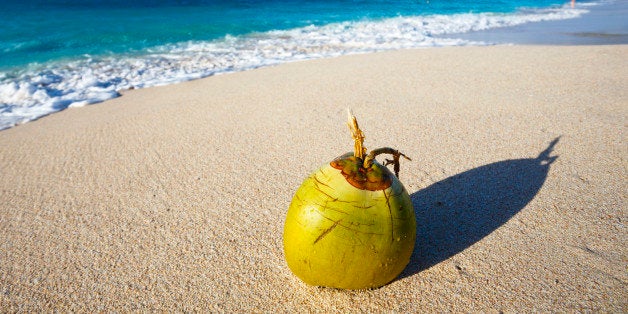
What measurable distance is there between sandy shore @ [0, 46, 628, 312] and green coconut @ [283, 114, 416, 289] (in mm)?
192

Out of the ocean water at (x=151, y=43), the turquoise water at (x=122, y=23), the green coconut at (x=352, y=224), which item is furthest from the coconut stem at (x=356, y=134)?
the turquoise water at (x=122, y=23)

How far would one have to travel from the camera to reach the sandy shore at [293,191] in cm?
152

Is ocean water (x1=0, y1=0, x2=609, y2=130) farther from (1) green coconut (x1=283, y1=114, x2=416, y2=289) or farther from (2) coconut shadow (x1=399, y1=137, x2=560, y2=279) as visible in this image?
(2) coconut shadow (x1=399, y1=137, x2=560, y2=279)

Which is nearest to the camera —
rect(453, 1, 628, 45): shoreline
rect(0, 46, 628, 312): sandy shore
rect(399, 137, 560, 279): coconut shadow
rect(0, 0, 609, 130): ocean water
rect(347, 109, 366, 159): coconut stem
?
rect(347, 109, 366, 159): coconut stem

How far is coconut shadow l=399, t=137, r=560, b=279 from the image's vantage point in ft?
5.59

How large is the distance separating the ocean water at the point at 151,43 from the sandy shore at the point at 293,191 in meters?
1.60

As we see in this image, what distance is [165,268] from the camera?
1687mm

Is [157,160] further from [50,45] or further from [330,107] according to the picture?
[50,45]

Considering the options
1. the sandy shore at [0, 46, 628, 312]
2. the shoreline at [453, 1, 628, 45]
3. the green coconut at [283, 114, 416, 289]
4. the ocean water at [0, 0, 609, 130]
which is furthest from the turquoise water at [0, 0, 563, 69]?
the green coconut at [283, 114, 416, 289]

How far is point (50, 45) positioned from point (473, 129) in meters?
10.3

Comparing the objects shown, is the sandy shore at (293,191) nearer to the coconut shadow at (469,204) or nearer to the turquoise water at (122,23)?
the coconut shadow at (469,204)

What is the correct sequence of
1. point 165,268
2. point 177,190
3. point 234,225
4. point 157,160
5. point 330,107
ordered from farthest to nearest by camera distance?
point 330,107, point 157,160, point 177,190, point 234,225, point 165,268

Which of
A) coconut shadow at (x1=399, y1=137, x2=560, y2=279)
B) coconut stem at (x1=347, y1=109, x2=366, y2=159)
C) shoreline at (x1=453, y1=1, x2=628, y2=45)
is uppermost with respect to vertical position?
coconut stem at (x1=347, y1=109, x2=366, y2=159)

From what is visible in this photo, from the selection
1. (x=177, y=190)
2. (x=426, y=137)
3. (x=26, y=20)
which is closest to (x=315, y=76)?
(x=426, y=137)
